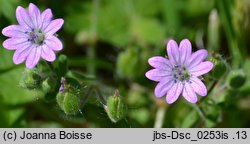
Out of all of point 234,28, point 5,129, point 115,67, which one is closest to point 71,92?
point 5,129

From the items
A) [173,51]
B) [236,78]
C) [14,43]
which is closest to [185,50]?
[173,51]

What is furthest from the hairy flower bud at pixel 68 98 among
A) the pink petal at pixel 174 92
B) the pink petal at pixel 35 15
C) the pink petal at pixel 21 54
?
the pink petal at pixel 174 92

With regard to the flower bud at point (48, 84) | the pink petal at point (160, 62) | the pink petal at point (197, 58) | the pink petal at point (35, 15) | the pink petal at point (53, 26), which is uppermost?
the pink petal at point (35, 15)

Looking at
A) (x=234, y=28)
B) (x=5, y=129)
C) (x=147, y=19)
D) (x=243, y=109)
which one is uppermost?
(x=147, y=19)

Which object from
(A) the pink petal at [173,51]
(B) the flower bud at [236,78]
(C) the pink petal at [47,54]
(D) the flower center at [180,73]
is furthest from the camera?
(B) the flower bud at [236,78]

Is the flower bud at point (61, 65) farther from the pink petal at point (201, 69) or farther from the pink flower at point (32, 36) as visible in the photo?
the pink petal at point (201, 69)

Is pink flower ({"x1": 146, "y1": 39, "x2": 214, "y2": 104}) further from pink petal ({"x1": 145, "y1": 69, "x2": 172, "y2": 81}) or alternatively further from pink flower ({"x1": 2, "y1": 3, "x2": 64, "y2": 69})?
pink flower ({"x1": 2, "y1": 3, "x2": 64, "y2": 69})

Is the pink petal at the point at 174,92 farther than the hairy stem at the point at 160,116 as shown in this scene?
No

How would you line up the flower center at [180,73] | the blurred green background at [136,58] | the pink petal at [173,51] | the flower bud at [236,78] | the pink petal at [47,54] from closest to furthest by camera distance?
the pink petal at [47,54] < the pink petal at [173,51] < the flower center at [180,73] < the flower bud at [236,78] < the blurred green background at [136,58]

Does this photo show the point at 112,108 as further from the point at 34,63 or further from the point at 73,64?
the point at 73,64
